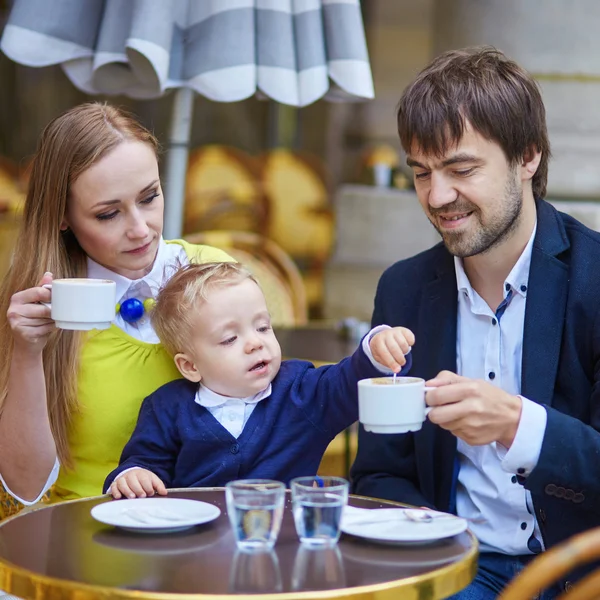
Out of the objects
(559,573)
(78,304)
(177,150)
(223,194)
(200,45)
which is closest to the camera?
(559,573)

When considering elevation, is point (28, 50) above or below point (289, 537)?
above

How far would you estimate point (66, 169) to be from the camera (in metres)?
2.49

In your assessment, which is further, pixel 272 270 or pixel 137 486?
pixel 272 270

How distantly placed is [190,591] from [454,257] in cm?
125

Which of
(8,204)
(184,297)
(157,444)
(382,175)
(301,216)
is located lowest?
(157,444)

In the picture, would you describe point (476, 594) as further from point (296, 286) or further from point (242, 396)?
point (296, 286)

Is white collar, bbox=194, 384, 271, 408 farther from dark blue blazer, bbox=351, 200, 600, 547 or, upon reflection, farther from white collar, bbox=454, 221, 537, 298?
white collar, bbox=454, 221, 537, 298

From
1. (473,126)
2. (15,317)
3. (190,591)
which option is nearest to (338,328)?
(473,126)

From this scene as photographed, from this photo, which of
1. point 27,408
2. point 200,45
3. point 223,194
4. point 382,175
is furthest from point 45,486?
point 223,194

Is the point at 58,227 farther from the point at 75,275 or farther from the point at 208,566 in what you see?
the point at 208,566

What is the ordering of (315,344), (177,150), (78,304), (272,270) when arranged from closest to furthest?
(78,304), (177,150), (315,344), (272,270)

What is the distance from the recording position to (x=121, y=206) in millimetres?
2457

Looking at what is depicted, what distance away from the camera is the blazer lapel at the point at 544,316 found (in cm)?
233

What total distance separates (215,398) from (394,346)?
43 centimetres
